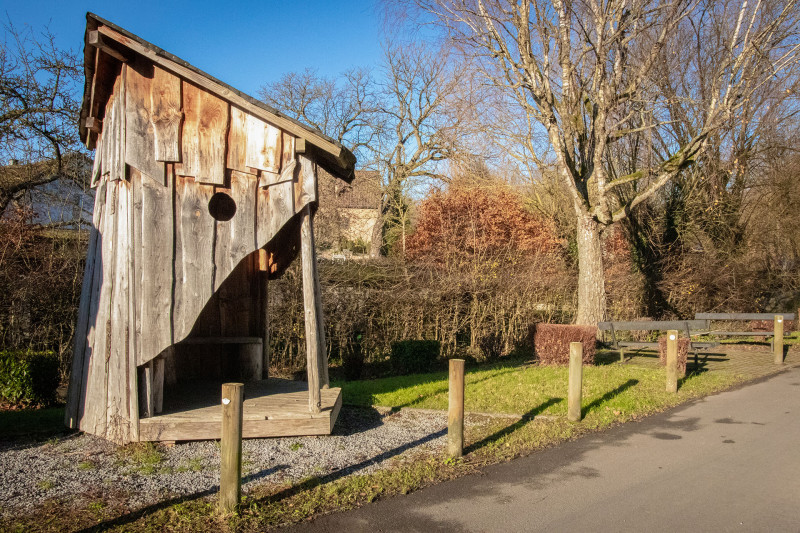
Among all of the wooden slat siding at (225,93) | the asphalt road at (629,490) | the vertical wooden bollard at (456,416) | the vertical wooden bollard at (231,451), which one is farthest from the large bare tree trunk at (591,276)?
the vertical wooden bollard at (231,451)

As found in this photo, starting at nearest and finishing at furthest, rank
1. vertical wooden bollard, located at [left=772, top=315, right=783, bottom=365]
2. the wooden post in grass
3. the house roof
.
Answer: the wooden post in grass → vertical wooden bollard, located at [left=772, top=315, right=783, bottom=365] → the house roof

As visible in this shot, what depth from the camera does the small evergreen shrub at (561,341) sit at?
12117mm

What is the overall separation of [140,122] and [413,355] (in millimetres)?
7191

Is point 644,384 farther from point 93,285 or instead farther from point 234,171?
point 93,285

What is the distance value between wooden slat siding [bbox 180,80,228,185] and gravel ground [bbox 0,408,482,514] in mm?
2832

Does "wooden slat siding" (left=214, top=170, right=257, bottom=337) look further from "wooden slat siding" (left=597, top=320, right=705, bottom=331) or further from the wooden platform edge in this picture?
"wooden slat siding" (left=597, top=320, right=705, bottom=331)

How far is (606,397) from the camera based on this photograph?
9141 mm

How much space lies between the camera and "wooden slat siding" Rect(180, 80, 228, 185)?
6.57m

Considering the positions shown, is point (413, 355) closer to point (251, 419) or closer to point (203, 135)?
point (251, 419)

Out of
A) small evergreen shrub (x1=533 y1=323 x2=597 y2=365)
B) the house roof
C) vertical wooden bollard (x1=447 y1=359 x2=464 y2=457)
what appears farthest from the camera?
the house roof

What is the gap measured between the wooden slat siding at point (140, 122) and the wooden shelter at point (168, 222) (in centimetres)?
1

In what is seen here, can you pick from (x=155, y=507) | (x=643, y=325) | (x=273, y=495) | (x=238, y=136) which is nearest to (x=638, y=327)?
(x=643, y=325)

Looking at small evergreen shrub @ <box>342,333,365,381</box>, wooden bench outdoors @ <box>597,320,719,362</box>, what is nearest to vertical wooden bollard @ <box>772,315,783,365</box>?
wooden bench outdoors @ <box>597,320,719,362</box>

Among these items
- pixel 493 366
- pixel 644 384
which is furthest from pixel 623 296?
pixel 644 384
